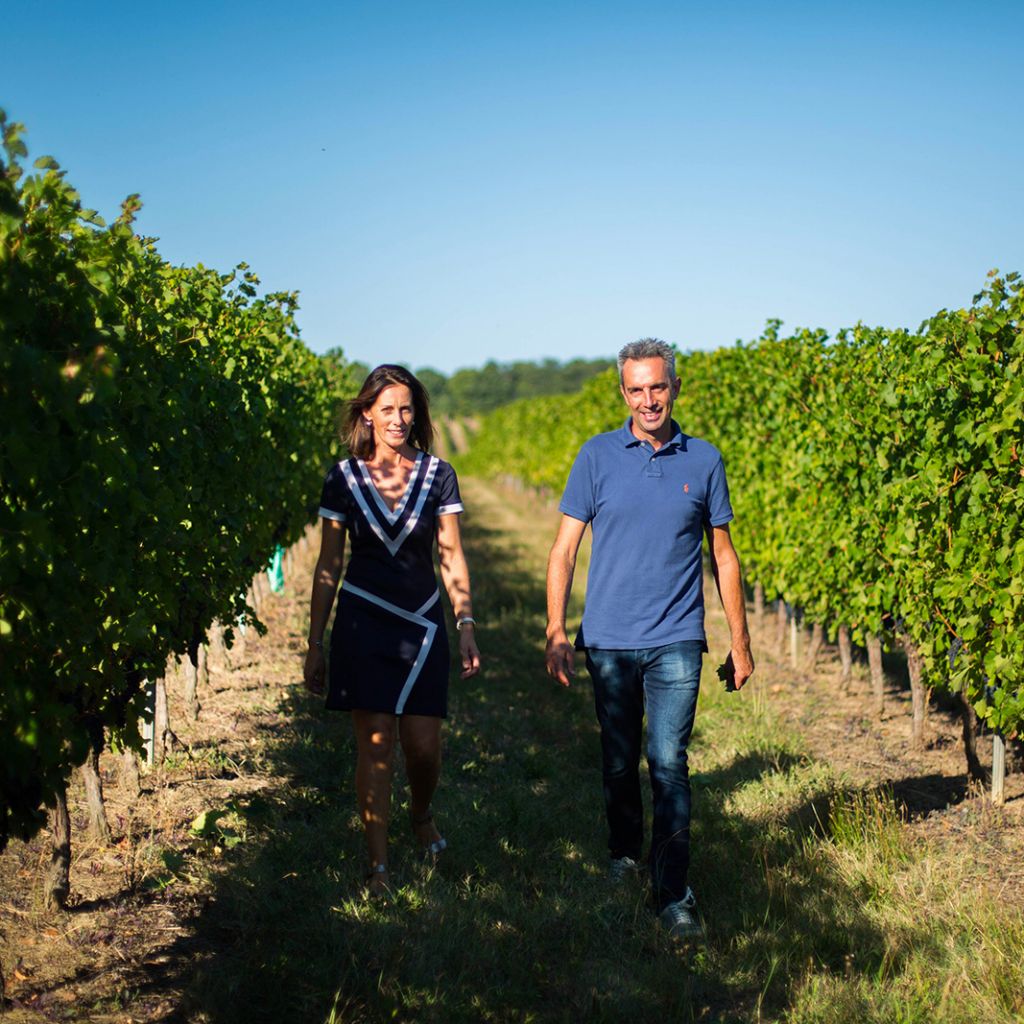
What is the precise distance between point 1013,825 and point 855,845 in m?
1.25

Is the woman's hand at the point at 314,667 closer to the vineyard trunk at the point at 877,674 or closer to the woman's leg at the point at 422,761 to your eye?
the woman's leg at the point at 422,761

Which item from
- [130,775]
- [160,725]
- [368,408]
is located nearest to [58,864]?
[130,775]

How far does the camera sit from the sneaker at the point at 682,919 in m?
3.82

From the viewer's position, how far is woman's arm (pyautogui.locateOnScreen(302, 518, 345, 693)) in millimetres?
4031

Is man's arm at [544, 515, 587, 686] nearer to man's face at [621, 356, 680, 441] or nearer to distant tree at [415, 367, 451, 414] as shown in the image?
man's face at [621, 356, 680, 441]

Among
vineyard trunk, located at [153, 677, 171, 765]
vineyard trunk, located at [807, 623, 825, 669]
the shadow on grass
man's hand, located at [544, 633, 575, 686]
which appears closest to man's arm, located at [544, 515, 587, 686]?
man's hand, located at [544, 633, 575, 686]

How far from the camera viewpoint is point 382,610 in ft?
13.3

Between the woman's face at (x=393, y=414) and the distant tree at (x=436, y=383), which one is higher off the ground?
the distant tree at (x=436, y=383)

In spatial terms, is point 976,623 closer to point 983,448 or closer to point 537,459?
point 983,448

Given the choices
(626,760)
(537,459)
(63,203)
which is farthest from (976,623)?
(537,459)

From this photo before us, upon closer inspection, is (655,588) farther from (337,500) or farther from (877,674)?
(877,674)

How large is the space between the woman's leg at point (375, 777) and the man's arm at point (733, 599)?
128cm

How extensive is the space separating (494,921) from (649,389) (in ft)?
6.47

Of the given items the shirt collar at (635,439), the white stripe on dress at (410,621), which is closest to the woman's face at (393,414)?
the white stripe on dress at (410,621)
